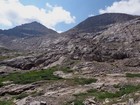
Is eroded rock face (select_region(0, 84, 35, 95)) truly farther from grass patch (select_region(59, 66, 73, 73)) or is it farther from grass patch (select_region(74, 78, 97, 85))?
grass patch (select_region(59, 66, 73, 73))

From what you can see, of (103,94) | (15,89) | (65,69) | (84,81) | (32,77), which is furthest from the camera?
(65,69)

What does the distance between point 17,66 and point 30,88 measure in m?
30.8

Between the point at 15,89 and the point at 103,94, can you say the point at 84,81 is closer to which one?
the point at 103,94

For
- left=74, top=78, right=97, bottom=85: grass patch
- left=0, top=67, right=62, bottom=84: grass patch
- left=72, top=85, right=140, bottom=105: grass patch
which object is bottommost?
left=72, top=85, right=140, bottom=105: grass patch

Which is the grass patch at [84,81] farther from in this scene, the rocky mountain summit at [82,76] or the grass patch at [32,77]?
the grass patch at [32,77]

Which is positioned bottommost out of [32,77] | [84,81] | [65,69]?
[84,81]

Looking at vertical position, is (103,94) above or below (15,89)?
below

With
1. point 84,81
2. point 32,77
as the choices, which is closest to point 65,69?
point 32,77

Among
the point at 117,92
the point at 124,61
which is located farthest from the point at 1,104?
the point at 124,61

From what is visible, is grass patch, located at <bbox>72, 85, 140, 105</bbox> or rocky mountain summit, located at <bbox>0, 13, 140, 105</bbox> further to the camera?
rocky mountain summit, located at <bbox>0, 13, 140, 105</bbox>

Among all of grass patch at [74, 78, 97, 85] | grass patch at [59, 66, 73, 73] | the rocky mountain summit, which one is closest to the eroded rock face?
the rocky mountain summit

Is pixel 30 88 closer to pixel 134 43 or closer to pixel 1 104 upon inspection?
pixel 1 104

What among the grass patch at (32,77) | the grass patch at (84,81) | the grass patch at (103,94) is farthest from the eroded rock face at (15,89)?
the grass patch at (103,94)

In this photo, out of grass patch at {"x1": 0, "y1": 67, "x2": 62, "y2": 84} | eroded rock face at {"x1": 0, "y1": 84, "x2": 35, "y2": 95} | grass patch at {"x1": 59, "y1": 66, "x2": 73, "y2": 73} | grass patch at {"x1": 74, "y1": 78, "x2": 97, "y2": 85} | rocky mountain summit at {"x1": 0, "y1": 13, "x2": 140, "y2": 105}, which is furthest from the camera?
grass patch at {"x1": 59, "y1": 66, "x2": 73, "y2": 73}
